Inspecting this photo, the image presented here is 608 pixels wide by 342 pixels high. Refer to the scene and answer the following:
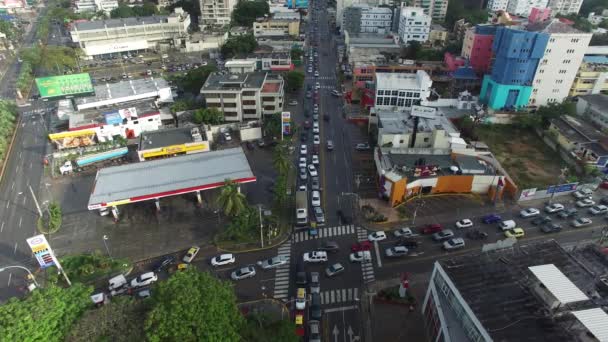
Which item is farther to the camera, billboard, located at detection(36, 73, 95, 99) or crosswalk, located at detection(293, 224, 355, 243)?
billboard, located at detection(36, 73, 95, 99)

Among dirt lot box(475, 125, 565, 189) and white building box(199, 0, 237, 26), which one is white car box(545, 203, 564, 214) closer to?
dirt lot box(475, 125, 565, 189)

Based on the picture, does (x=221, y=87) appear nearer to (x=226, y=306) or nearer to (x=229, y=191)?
(x=229, y=191)

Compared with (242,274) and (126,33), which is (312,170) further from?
(126,33)

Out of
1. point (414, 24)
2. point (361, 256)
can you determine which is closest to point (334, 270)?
point (361, 256)

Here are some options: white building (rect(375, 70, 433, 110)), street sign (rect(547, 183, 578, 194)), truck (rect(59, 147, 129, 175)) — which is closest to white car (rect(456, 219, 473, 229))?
street sign (rect(547, 183, 578, 194))

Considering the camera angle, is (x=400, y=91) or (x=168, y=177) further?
(x=400, y=91)

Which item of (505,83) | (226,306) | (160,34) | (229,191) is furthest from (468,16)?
(226,306)
